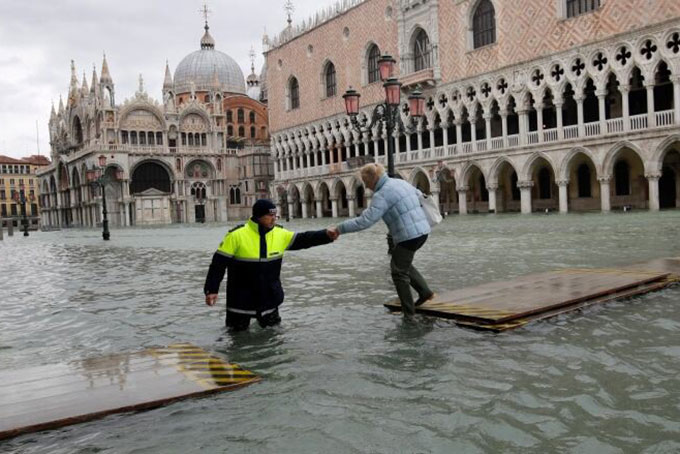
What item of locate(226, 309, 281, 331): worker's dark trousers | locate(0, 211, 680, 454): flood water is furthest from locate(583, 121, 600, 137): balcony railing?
locate(226, 309, 281, 331): worker's dark trousers

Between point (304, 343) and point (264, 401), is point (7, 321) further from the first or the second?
point (264, 401)

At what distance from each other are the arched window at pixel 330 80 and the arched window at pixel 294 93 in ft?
13.2

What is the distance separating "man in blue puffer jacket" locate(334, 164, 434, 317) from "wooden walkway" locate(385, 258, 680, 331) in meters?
0.54

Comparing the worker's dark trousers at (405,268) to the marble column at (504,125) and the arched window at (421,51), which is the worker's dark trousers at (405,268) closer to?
the marble column at (504,125)

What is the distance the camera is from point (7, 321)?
7152mm

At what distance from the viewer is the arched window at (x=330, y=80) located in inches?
1853

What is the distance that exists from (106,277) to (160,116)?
51.2m

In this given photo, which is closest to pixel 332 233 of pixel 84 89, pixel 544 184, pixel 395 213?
pixel 395 213

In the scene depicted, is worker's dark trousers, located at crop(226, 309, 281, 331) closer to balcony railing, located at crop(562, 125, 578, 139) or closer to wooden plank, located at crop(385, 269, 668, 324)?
wooden plank, located at crop(385, 269, 668, 324)

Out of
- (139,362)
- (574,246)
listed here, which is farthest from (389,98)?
(139,362)

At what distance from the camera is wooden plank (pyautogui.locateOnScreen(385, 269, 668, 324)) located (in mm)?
5785

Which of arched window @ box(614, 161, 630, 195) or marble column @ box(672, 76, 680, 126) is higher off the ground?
marble column @ box(672, 76, 680, 126)

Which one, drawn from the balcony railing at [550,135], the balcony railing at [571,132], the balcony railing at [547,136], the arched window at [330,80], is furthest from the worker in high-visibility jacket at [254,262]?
the arched window at [330,80]

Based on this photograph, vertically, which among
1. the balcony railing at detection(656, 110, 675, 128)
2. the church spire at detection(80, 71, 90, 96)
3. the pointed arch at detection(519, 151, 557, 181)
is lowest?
the pointed arch at detection(519, 151, 557, 181)
